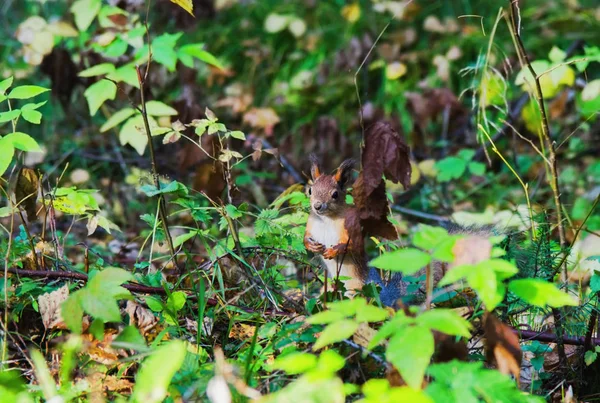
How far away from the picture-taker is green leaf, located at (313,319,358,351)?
1306mm

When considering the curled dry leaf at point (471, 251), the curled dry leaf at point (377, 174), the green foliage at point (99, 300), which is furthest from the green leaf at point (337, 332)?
the curled dry leaf at point (377, 174)

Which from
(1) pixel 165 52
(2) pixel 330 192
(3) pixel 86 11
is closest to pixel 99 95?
(1) pixel 165 52

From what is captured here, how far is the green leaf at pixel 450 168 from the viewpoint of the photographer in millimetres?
4008

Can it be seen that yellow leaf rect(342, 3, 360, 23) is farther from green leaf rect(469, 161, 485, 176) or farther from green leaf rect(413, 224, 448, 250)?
green leaf rect(413, 224, 448, 250)

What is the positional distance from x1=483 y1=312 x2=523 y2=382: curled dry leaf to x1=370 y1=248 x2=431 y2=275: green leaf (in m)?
0.24

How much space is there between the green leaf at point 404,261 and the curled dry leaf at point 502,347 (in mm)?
238

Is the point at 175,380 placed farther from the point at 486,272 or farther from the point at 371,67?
the point at 371,67

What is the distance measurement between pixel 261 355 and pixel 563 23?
4.49 meters

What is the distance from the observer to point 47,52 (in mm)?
3986

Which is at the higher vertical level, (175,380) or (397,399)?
(397,399)

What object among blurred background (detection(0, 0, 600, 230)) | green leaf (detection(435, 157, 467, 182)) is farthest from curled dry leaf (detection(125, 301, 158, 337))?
green leaf (detection(435, 157, 467, 182))

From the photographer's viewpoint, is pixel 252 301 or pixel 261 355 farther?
pixel 252 301

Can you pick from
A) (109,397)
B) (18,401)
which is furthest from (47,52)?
(18,401)

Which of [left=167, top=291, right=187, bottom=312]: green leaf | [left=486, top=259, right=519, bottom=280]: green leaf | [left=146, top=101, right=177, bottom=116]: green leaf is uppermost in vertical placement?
[left=486, top=259, right=519, bottom=280]: green leaf
